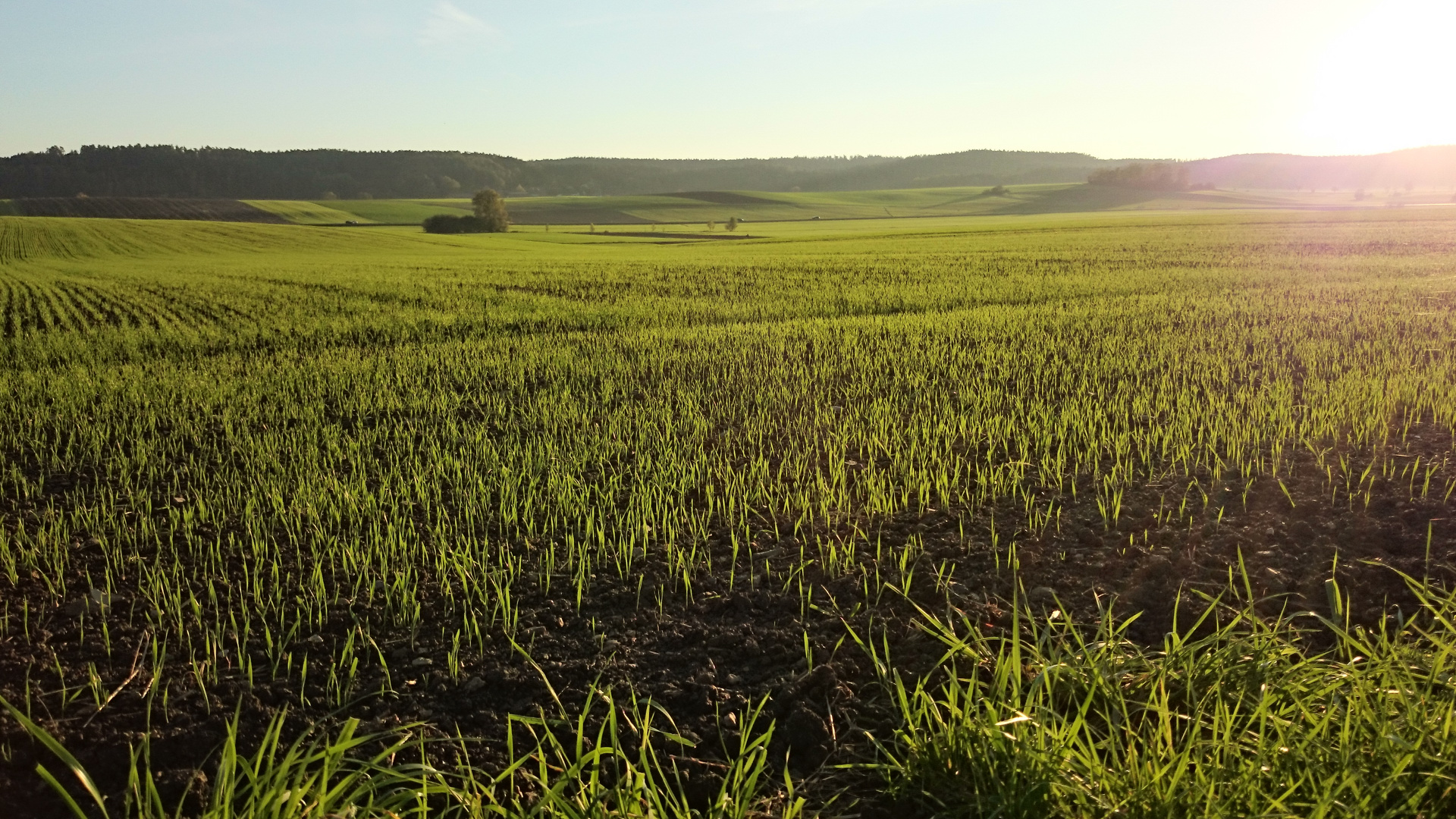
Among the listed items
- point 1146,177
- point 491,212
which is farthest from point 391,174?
point 1146,177

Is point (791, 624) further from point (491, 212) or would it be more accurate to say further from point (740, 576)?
point (491, 212)

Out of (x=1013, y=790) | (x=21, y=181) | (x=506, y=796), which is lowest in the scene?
(x=506, y=796)

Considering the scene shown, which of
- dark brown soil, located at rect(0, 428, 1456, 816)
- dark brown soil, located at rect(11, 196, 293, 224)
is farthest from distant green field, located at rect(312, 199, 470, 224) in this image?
dark brown soil, located at rect(0, 428, 1456, 816)

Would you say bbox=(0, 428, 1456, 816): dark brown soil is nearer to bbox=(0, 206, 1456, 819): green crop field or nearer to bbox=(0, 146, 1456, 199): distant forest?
bbox=(0, 206, 1456, 819): green crop field

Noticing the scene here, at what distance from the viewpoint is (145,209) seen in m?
78.9

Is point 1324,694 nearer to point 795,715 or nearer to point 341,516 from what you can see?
point 795,715

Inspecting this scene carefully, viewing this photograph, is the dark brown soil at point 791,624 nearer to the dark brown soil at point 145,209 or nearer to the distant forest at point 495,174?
the dark brown soil at point 145,209

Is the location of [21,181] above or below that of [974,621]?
above

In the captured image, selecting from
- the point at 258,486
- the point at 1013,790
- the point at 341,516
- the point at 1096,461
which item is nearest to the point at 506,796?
the point at 1013,790

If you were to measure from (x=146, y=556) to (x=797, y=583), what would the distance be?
10.2ft

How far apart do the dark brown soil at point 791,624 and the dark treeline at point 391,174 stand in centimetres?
12737

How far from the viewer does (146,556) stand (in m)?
4.31

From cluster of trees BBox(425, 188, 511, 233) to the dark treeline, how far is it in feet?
214

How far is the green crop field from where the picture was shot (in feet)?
7.43
